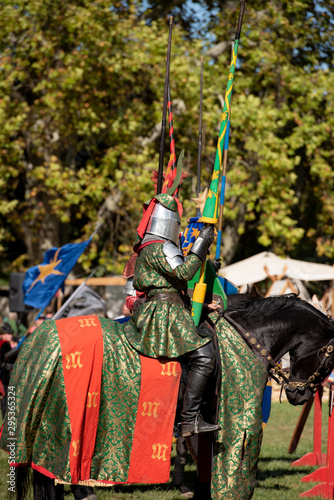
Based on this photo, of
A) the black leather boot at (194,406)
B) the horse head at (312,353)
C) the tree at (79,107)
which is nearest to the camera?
the black leather boot at (194,406)

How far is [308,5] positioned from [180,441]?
13.8 m

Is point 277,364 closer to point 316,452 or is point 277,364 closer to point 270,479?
point 270,479

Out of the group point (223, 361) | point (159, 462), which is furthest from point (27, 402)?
point (223, 361)

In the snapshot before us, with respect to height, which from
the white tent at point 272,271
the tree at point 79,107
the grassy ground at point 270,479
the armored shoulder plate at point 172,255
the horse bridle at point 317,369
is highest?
the tree at point 79,107

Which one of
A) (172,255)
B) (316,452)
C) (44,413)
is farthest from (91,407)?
(316,452)

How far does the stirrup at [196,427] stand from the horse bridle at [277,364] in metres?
0.64

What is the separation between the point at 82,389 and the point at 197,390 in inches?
30.9

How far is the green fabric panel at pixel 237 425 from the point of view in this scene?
4152 mm

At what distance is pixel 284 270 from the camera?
12875 millimetres

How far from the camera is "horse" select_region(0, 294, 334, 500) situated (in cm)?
411

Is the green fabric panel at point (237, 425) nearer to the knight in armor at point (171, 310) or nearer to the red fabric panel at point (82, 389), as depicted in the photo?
the knight in armor at point (171, 310)

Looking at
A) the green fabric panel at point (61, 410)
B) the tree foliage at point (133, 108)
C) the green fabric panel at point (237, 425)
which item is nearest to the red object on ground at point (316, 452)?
the green fabric panel at point (237, 425)

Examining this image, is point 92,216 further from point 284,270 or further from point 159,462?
point 159,462

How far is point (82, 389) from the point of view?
4.11 metres
